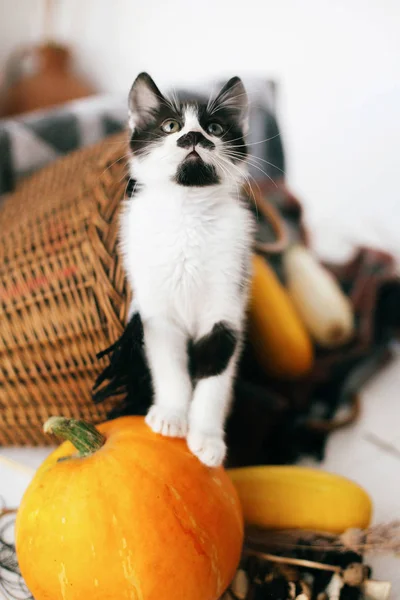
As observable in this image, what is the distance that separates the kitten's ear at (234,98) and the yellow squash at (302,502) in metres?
0.37

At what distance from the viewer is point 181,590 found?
15.1 inches

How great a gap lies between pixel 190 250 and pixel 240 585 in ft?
1.05

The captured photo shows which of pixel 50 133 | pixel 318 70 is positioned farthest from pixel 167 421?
pixel 318 70

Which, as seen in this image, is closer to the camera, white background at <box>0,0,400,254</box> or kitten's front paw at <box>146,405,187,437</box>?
kitten's front paw at <box>146,405,187,437</box>

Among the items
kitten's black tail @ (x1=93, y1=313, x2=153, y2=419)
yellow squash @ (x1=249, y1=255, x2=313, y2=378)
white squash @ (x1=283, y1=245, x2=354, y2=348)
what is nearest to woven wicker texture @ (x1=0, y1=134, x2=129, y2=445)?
kitten's black tail @ (x1=93, y1=313, x2=153, y2=419)

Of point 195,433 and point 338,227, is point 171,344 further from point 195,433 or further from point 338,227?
point 338,227

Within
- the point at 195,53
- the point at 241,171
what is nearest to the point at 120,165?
the point at 241,171

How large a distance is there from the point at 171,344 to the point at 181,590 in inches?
7.8

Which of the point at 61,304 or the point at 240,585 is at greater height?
the point at 61,304

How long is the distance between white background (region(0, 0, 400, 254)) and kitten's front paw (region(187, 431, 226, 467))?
729mm

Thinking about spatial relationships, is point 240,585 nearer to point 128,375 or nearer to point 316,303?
point 128,375

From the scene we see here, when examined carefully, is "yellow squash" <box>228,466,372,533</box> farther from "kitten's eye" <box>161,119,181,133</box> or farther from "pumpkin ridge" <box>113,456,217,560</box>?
"kitten's eye" <box>161,119,181,133</box>

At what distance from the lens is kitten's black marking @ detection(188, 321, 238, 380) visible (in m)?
0.46

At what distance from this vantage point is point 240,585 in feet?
1.55
